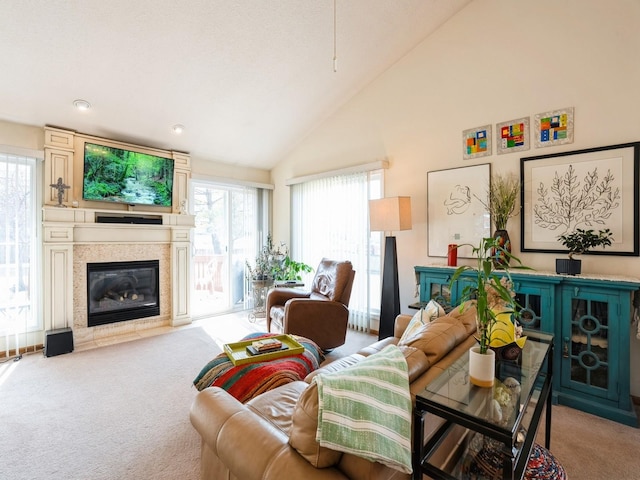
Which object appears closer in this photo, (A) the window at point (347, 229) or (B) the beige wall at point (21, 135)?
(B) the beige wall at point (21, 135)

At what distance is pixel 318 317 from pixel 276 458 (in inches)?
85.1

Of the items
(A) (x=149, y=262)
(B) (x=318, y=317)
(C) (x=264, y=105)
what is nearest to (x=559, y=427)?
(B) (x=318, y=317)

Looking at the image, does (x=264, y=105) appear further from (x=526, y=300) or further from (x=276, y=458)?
(x=276, y=458)

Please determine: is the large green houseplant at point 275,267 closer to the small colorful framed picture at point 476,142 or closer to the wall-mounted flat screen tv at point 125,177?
the wall-mounted flat screen tv at point 125,177

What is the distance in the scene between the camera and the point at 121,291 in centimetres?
395

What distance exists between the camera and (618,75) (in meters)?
2.38

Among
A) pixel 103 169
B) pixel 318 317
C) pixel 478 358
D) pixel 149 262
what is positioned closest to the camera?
pixel 478 358

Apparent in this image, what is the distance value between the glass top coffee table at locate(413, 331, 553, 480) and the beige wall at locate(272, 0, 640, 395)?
1.75 m

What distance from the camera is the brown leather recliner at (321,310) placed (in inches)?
120

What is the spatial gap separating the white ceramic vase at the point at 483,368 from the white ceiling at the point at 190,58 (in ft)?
10.0

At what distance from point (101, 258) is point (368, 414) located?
4.00 meters

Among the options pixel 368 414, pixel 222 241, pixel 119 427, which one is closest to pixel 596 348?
pixel 368 414

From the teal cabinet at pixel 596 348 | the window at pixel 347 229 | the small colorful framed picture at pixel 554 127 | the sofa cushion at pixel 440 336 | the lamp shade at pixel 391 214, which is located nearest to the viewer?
the sofa cushion at pixel 440 336

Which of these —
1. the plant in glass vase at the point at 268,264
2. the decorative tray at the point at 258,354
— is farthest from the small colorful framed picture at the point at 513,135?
the plant in glass vase at the point at 268,264
